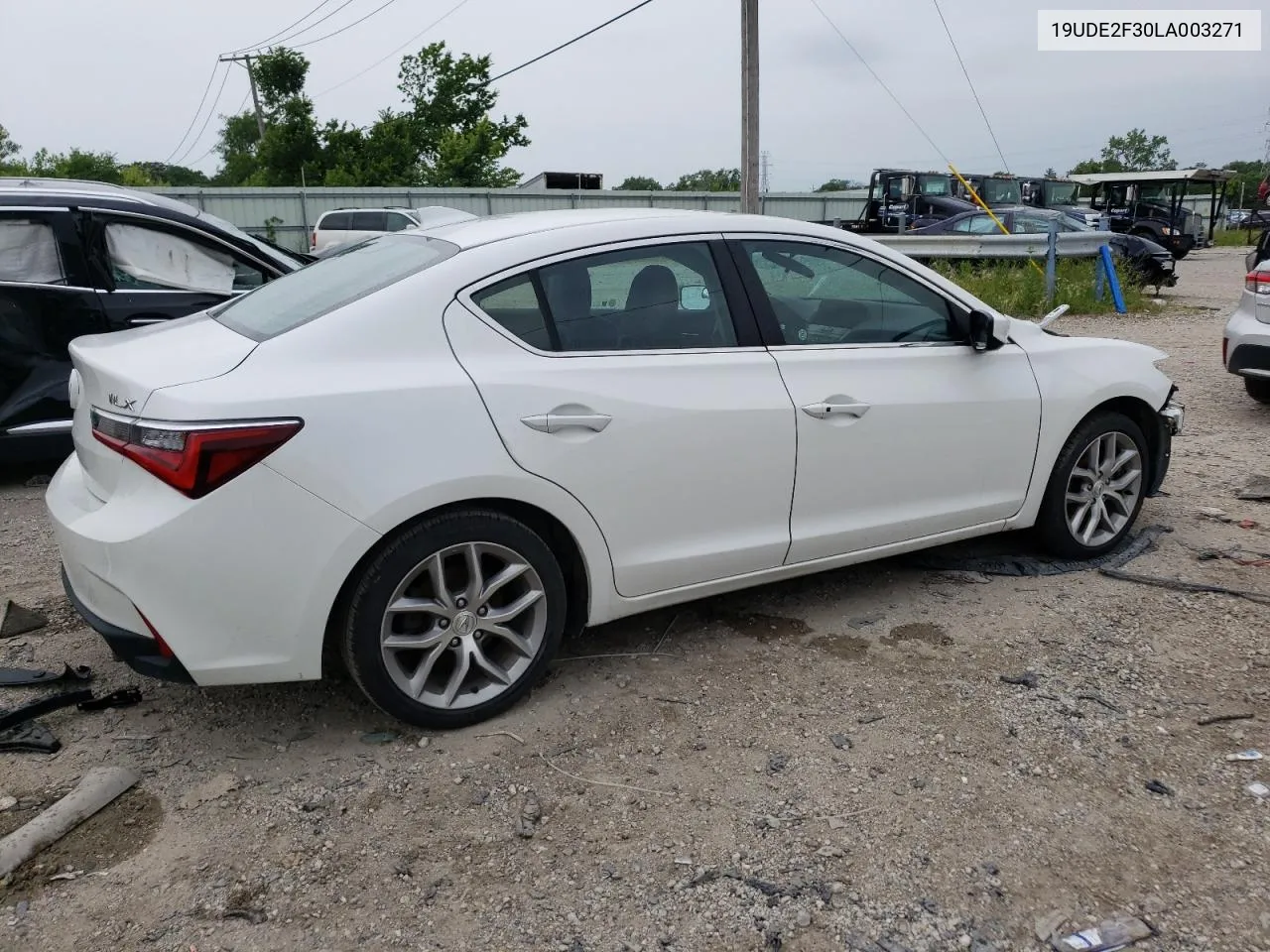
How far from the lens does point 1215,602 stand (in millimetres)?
4016

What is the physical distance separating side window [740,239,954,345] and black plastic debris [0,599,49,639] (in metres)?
3.09

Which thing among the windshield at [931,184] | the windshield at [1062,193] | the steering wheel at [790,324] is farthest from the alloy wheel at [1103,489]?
the windshield at [1062,193]

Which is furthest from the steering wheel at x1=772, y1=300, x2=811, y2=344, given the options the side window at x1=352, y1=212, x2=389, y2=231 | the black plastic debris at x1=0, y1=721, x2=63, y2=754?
the side window at x1=352, y1=212, x2=389, y2=231

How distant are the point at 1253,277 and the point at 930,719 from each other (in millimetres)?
5636

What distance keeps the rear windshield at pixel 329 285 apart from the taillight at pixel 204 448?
16.4 inches

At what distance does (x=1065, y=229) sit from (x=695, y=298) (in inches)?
689

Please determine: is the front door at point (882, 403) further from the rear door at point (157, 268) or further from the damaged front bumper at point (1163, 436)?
the rear door at point (157, 268)

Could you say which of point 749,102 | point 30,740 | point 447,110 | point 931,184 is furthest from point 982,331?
point 447,110

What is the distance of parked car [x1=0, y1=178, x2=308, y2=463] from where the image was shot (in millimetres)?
5469

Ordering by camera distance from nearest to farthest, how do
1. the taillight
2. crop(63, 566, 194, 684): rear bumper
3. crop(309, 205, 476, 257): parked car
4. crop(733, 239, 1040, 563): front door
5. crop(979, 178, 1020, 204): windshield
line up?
the taillight < crop(63, 566, 194, 684): rear bumper < crop(733, 239, 1040, 563): front door < crop(309, 205, 476, 257): parked car < crop(979, 178, 1020, 204): windshield

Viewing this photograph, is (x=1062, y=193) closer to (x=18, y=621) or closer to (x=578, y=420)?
(x=578, y=420)

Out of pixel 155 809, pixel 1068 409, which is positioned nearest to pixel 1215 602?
pixel 1068 409

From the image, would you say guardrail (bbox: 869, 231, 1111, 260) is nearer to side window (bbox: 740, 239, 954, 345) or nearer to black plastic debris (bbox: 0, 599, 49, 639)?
side window (bbox: 740, 239, 954, 345)

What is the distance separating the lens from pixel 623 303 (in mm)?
3275
